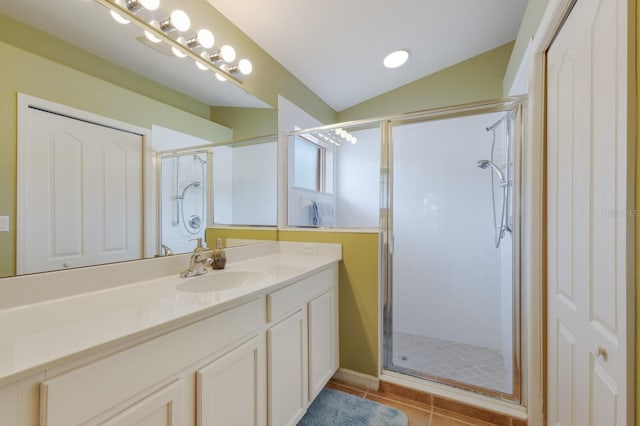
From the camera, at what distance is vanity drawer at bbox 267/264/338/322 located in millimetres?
1265

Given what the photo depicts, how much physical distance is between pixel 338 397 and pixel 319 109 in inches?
96.9

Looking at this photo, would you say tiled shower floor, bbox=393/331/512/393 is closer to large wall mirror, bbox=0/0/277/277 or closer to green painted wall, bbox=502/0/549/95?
large wall mirror, bbox=0/0/277/277

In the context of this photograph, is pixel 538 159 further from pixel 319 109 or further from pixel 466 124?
pixel 319 109

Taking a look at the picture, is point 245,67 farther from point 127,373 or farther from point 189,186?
point 127,373

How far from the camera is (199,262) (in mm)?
1438

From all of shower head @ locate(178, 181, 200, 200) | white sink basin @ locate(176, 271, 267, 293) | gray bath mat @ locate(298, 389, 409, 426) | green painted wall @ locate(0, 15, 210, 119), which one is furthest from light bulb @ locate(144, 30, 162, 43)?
gray bath mat @ locate(298, 389, 409, 426)

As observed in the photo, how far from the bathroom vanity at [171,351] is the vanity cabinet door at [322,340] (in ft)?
0.04

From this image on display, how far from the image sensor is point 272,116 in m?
2.15

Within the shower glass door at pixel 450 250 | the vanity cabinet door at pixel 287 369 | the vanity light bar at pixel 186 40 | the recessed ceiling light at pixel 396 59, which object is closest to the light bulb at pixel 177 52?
the vanity light bar at pixel 186 40

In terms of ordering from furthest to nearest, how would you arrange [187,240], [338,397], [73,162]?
[338,397], [187,240], [73,162]

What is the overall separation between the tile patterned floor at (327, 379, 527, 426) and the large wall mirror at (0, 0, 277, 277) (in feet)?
5.01

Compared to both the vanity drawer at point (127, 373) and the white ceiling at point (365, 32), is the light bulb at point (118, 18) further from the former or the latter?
the vanity drawer at point (127, 373)

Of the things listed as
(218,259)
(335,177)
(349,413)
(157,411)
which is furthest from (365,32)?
(349,413)

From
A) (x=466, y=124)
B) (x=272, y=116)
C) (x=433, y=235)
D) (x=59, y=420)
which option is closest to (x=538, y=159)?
(x=466, y=124)
